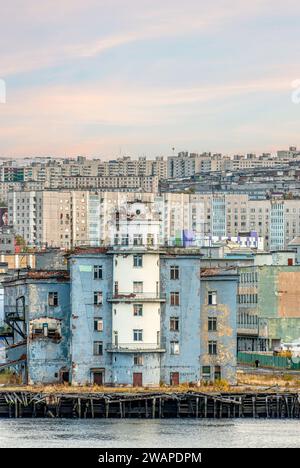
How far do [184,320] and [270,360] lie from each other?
51.9ft

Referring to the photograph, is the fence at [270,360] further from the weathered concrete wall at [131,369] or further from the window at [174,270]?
the weathered concrete wall at [131,369]

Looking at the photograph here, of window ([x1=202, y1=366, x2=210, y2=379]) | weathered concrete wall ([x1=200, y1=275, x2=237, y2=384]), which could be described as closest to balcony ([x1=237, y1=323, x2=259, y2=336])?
weathered concrete wall ([x1=200, y1=275, x2=237, y2=384])

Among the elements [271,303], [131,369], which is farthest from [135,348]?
[271,303]

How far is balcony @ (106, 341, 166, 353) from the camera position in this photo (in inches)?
2739

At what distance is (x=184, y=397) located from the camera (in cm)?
6712

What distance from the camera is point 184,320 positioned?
230ft

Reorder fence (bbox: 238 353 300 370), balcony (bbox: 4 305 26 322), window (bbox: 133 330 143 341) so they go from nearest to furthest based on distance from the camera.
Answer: window (bbox: 133 330 143 341), balcony (bbox: 4 305 26 322), fence (bbox: 238 353 300 370)

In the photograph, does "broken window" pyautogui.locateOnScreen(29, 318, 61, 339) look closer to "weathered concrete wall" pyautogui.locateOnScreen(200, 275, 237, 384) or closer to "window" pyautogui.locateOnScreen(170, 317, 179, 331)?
"window" pyautogui.locateOnScreen(170, 317, 179, 331)

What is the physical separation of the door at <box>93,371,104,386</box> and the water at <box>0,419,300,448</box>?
12.7 ft

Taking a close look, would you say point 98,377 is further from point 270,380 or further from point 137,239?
point 270,380

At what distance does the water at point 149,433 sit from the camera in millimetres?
58344

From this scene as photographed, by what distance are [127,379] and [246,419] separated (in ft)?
15.8

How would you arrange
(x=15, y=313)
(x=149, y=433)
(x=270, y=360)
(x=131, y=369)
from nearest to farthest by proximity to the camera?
1. (x=149, y=433)
2. (x=131, y=369)
3. (x=15, y=313)
4. (x=270, y=360)
